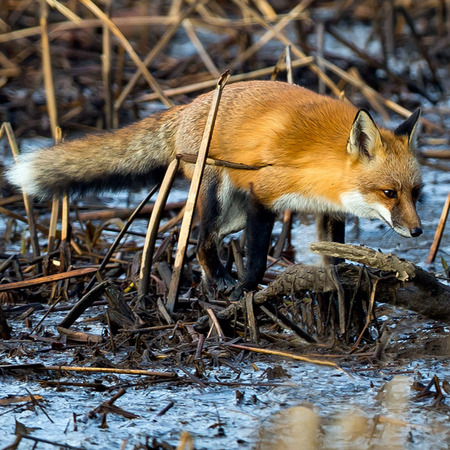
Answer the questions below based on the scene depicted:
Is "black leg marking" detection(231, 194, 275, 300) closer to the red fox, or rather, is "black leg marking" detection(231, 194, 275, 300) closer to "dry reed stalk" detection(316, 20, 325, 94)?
the red fox

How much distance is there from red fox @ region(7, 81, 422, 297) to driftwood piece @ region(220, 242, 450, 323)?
0.82 m

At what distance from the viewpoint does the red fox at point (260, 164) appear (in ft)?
16.0

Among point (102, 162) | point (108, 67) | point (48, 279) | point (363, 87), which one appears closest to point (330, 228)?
point (102, 162)

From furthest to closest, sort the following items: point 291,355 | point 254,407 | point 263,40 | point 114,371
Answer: point 263,40 < point 291,355 < point 114,371 < point 254,407

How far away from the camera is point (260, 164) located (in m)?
5.12

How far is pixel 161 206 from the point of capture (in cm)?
459

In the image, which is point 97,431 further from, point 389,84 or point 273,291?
point 389,84

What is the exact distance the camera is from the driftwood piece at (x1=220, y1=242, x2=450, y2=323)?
3664 mm

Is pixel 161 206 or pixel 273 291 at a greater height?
pixel 161 206

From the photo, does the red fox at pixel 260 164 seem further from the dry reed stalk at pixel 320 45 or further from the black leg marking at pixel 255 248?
the dry reed stalk at pixel 320 45

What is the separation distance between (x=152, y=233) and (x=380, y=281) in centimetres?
137

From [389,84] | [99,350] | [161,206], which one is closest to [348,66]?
[389,84]

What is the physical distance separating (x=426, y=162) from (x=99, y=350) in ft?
18.3

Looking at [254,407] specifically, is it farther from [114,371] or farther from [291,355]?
[114,371]
